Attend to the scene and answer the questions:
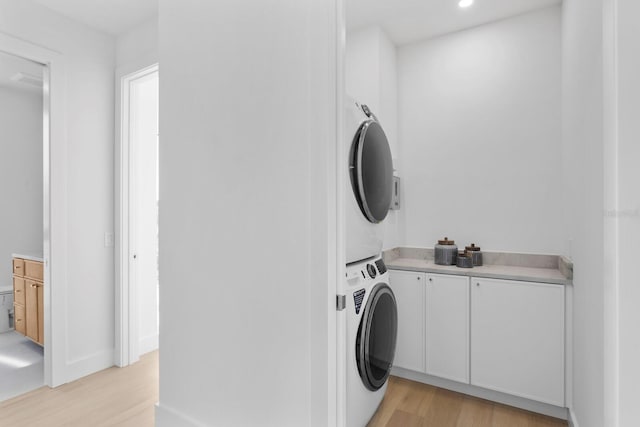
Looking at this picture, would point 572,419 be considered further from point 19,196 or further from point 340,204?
point 19,196

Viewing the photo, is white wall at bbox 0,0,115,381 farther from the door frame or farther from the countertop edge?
the countertop edge

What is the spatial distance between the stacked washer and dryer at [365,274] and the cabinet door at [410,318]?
0.55 m

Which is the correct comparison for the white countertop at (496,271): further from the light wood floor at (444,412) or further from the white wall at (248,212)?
the white wall at (248,212)

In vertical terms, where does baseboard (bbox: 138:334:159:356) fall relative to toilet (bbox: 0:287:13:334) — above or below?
below

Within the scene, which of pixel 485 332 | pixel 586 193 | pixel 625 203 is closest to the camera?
pixel 625 203

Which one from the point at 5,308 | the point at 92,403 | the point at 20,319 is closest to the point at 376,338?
the point at 92,403

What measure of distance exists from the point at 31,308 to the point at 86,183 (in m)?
1.27

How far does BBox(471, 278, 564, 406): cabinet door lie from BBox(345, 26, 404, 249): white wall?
87cm

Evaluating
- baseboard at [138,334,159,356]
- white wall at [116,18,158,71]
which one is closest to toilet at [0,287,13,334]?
baseboard at [138,334,159,356]

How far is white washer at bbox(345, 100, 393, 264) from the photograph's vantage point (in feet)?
5.03

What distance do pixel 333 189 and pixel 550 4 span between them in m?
2.39

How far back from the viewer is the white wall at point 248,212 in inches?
49.1

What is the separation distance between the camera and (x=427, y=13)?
2463 millimetres

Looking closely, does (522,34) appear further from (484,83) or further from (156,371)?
(156,371)
